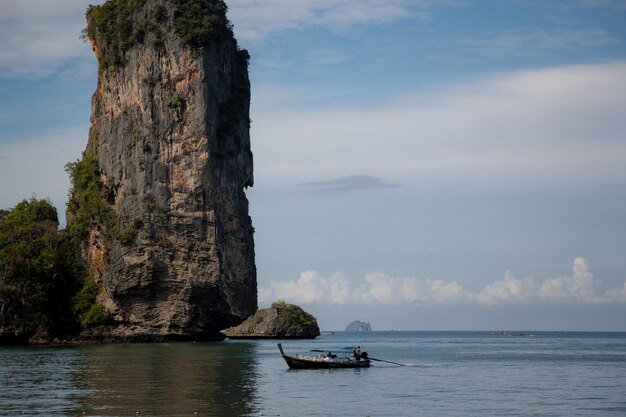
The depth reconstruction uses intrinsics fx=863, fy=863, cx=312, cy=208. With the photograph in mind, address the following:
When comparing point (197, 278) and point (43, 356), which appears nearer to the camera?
point (43, 356)

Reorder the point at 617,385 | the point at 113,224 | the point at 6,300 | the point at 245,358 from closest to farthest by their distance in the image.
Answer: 1. the point at 617,385
2. the point at 245,358
3. the point at 6,300
4. the point at 113,224

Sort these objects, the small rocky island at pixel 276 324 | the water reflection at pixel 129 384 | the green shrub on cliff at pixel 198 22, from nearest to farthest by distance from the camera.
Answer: the water reflection at pixel 129 384
the green shrub on cliff at pixel 198 22
the small rocky island at pixel 276 324

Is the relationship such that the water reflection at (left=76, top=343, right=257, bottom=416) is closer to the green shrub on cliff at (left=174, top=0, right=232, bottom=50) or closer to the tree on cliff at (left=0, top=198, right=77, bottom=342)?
the tree on cliff at (left=0, top=198, right=77, bottom=342)

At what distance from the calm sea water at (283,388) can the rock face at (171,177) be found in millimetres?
21490

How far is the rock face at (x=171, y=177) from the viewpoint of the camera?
258ft

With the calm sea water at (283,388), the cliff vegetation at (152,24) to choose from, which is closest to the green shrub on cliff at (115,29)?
the cliff vegetation at (152,24)

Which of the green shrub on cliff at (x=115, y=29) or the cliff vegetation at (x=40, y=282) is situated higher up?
the green shrub on cliff at (x=115, y=29)

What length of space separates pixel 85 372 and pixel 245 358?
1408cm

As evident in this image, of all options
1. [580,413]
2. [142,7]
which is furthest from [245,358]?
[142,7]

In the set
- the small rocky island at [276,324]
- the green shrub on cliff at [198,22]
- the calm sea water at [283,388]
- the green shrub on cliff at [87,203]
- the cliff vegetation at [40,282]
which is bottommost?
the calm sea water at [283,388]

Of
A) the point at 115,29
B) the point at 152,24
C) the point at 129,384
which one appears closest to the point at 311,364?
the point at 129,384

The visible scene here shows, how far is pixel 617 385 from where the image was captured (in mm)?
41719

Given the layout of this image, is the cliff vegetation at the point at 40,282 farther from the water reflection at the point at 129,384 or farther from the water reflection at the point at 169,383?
the water reflection at the point at 169,383

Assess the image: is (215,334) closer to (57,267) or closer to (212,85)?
(57,267)
